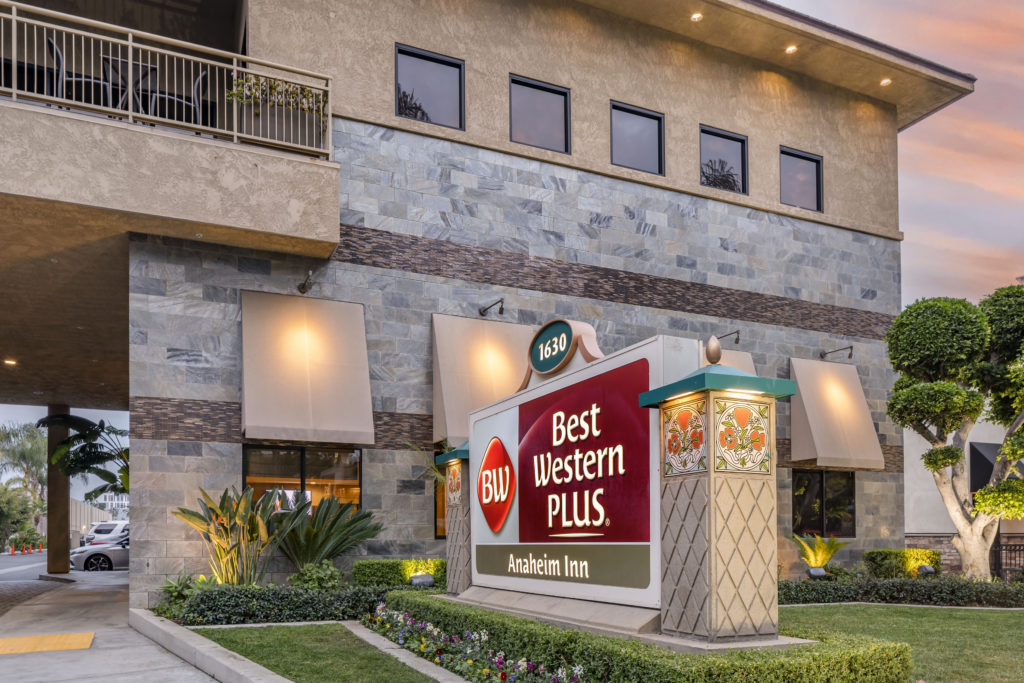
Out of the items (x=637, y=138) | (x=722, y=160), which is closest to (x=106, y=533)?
(x=637, y=138)

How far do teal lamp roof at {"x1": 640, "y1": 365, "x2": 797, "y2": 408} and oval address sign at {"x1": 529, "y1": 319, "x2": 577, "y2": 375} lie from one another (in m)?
2.21

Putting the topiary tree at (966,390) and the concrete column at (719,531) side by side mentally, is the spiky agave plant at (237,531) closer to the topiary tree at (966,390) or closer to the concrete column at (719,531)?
the concrete column at (719,531)

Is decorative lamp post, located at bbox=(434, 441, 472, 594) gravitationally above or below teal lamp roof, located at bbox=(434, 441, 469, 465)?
below

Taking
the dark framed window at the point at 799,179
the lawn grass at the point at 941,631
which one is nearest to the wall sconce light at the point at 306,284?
the lawn grass at the point at 941,631

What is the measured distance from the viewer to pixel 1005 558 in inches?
976

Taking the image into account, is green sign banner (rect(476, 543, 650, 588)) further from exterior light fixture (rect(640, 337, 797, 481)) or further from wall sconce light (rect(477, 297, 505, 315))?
wall sconce light (rect(477, 297, 505, 315))

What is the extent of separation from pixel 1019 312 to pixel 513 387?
10.3 m

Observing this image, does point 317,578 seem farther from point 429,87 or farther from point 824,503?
point 824,503

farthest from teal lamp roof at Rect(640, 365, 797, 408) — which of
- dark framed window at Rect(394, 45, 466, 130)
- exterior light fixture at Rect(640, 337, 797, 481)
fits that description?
dark framed window at Rect(394, 45, 466, 130)

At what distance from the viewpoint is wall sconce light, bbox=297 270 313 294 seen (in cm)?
1509

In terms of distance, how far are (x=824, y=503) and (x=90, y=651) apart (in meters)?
15.9

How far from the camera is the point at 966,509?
17.6m

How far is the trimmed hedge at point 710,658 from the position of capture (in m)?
5.89

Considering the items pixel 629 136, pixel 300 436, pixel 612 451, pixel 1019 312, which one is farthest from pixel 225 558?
pixel 1019 312
